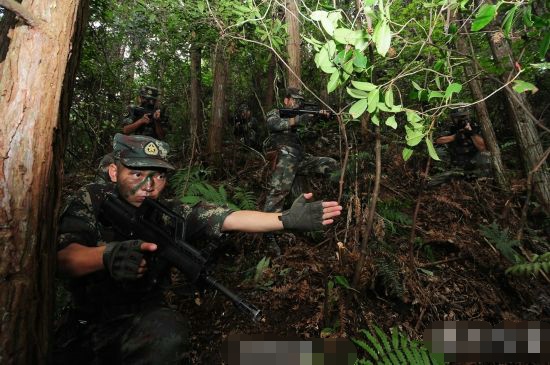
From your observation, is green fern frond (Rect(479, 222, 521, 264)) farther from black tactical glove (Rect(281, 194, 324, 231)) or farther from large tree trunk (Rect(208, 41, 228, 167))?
large tree trunk (Rect(208, 41, 228, 167))

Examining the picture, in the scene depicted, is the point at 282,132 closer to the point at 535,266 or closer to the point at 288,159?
the point at 288,159

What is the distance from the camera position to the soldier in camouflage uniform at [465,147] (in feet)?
19.7

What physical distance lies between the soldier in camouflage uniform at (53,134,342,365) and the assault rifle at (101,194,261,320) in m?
0.10

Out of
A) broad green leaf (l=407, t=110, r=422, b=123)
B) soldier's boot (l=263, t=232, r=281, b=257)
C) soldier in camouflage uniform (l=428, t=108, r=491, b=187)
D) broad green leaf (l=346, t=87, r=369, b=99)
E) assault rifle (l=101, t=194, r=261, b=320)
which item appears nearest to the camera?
broad green leaf (l=346, t=87, r=369, b=99)

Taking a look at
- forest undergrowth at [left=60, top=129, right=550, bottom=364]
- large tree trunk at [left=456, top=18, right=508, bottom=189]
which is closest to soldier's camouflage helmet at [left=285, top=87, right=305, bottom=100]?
forest undergrowth at [left=60, top=129, right=550, bottom=364]

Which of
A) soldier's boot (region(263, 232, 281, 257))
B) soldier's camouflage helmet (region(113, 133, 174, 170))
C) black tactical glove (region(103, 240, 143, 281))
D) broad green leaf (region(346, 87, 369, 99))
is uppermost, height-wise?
broad green leaf (region(346, 87, 369, 99))

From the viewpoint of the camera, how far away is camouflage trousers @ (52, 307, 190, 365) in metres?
2.09

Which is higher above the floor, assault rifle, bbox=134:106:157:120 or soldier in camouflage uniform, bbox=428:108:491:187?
assault rifle, bbox=134:106:157:120

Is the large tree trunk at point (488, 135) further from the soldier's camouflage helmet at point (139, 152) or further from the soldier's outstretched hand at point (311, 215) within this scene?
the soldier's camouflage helmet at point (139, 152)

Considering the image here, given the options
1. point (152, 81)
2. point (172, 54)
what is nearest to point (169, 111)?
point (152, 81)

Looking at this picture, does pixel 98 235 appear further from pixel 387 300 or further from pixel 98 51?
pixel 98 51

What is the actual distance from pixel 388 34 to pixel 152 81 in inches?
360

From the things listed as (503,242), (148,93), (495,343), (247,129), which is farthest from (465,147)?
(148,93)

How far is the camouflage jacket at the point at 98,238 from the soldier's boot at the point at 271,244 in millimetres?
1610
